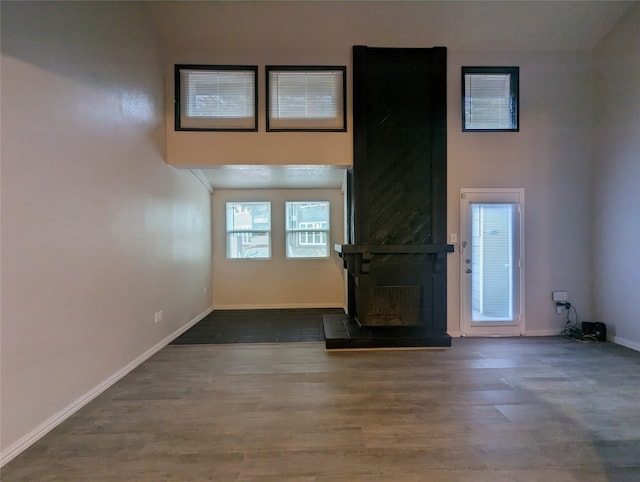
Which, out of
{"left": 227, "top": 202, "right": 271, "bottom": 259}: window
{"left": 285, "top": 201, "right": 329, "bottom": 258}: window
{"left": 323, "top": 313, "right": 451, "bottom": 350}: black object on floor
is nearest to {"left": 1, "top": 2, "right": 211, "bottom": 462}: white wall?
{"left": 323, "top": 313, "right": 451, "bottom": 350}: black object on floor

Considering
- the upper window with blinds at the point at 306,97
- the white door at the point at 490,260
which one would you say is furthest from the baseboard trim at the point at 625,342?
the upper window with blinds at the point at 306,97

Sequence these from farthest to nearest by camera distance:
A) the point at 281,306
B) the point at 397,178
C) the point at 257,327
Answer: the point at 281,306
the point at 257,327
the point at 397,178

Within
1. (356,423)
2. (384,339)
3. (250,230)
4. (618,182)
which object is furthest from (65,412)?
(618,182)

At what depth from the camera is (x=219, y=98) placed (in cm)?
430

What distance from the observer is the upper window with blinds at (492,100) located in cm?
443

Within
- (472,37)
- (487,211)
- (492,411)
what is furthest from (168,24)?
(492,411)

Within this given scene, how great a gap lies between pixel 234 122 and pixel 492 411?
410 cm

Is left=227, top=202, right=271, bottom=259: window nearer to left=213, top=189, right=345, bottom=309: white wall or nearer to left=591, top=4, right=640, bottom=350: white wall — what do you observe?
left=213, top=189, right=345, bottom=309: white wall

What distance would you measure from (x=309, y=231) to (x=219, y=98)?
9.87 feet

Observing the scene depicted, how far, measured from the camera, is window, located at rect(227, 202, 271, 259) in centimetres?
654

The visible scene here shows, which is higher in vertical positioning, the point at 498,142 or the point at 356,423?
the point at 498,142

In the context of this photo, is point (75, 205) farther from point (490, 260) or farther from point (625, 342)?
point (625, 342)

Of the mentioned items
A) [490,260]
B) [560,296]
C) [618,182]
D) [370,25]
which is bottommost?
[560,296]

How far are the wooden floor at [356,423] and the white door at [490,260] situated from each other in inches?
34.1
